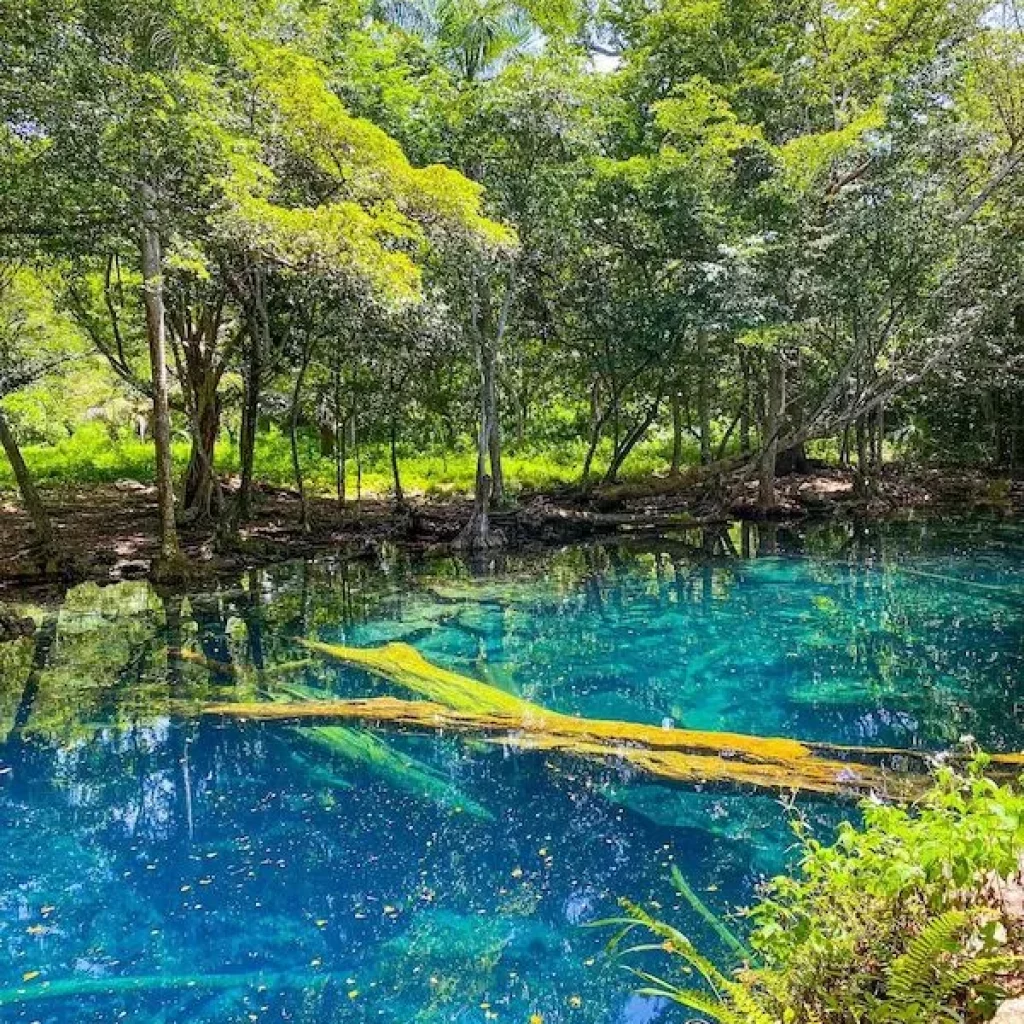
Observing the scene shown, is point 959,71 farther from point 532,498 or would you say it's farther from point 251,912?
point 251,912

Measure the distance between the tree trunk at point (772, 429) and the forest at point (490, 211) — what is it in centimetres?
10

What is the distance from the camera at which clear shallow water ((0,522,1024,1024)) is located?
13.8 ft

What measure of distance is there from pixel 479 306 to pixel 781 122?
766 centimetres

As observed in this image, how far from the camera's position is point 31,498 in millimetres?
12828

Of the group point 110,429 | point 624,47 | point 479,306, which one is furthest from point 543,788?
point 110,429

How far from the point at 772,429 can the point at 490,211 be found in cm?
789

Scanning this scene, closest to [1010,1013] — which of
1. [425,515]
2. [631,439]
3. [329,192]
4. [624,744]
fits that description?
[624,744]

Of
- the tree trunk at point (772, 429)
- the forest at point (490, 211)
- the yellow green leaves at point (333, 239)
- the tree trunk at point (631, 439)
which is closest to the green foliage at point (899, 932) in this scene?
the forest at point (490, 211)

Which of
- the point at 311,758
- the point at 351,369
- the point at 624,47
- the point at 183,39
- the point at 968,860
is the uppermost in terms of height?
the point at 624,47

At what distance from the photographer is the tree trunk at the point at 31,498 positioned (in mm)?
12380

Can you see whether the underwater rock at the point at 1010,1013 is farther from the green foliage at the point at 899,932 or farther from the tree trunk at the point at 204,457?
the tree trunk at the point at 204,457

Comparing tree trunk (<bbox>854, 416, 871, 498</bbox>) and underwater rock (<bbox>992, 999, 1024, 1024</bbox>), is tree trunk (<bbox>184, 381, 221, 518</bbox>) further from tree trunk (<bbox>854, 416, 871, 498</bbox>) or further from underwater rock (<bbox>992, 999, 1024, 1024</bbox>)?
underwater rock (<bbox>992, 999, 1024, 1024</bbox>)

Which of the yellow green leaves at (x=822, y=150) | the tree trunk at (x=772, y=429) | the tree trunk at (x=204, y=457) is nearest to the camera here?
the yellow green leaves at (x=822, y=150)

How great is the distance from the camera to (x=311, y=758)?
22.6 feet
